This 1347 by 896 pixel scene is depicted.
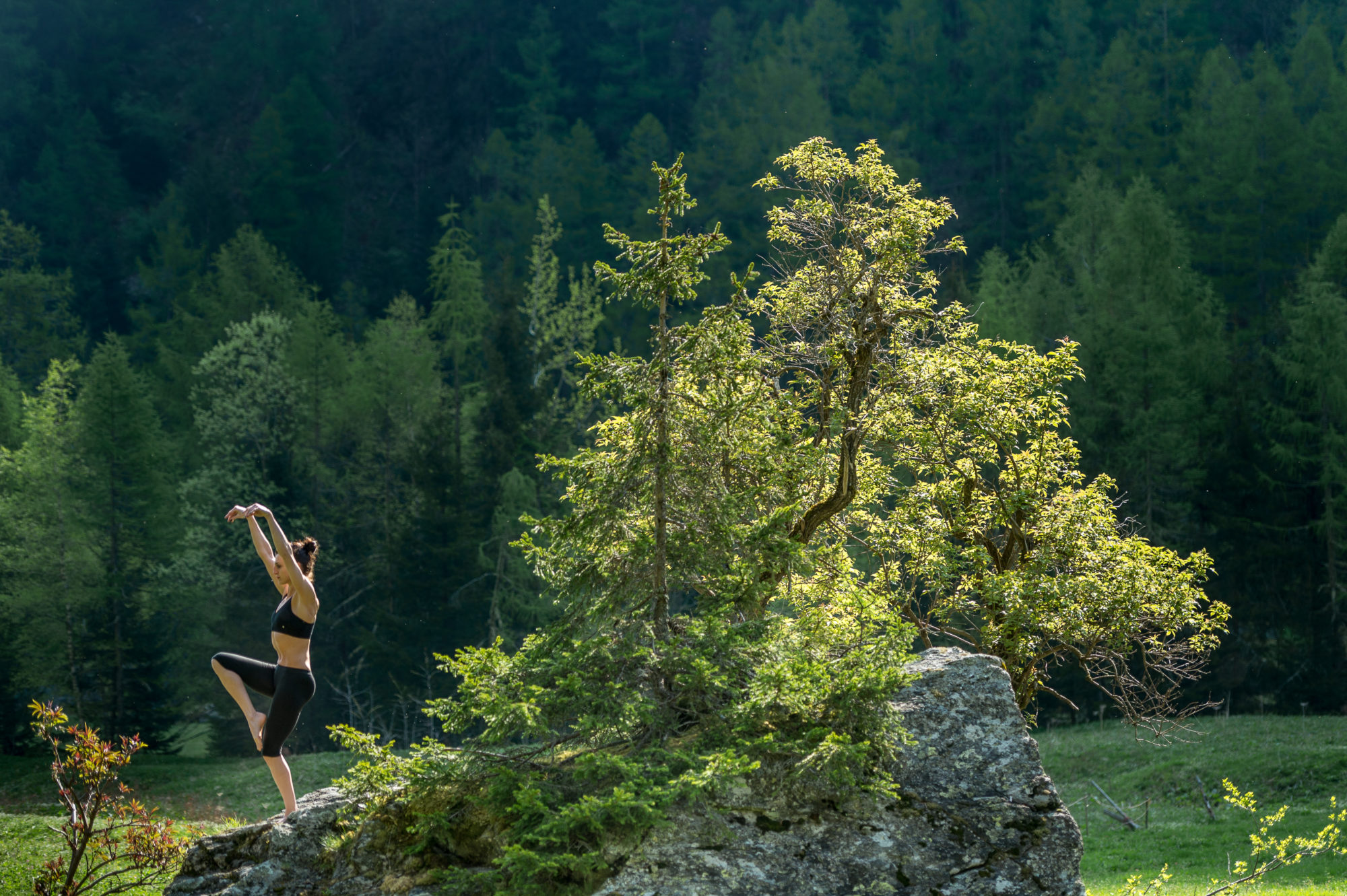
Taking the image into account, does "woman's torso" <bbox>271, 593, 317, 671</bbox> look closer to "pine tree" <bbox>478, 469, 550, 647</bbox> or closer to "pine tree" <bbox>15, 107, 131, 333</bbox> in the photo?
"pine tree" <bbox>478, 469, 550, 647</bbox>

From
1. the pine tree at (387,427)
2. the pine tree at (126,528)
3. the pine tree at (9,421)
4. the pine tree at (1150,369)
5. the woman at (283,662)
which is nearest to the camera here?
the woman at (283,662)

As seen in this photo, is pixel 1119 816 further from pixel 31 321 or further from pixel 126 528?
pixel 31 321

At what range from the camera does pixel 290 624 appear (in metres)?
8.16

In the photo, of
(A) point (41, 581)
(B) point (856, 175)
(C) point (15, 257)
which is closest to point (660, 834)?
(B) point (856, 175)

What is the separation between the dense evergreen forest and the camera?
36.3 m

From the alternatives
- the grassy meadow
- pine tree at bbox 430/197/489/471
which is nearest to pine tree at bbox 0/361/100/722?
the grassy meadow

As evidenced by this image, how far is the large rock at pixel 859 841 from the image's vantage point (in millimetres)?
7156

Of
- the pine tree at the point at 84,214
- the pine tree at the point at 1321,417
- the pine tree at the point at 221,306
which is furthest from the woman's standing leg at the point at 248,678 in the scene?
the pine tree at the point at 84,214

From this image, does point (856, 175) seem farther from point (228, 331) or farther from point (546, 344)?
point (228, 331)

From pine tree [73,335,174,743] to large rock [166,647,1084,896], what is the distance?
2921cm

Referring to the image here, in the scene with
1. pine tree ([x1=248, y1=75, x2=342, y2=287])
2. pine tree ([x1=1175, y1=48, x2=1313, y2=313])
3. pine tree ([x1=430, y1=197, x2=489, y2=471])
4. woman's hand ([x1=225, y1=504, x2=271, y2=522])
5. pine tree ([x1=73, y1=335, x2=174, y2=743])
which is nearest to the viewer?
woman's hand ([x1=225, y1=504, x2=271, y2=522])

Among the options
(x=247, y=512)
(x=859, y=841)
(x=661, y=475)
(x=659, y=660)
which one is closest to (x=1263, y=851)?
(x=859, y=841)

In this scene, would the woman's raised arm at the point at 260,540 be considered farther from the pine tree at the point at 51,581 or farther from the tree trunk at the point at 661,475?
the pine tree at the point at 51,581

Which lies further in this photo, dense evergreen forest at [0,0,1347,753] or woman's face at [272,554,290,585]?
dense evergreen forest at [0,0,1347,753]
